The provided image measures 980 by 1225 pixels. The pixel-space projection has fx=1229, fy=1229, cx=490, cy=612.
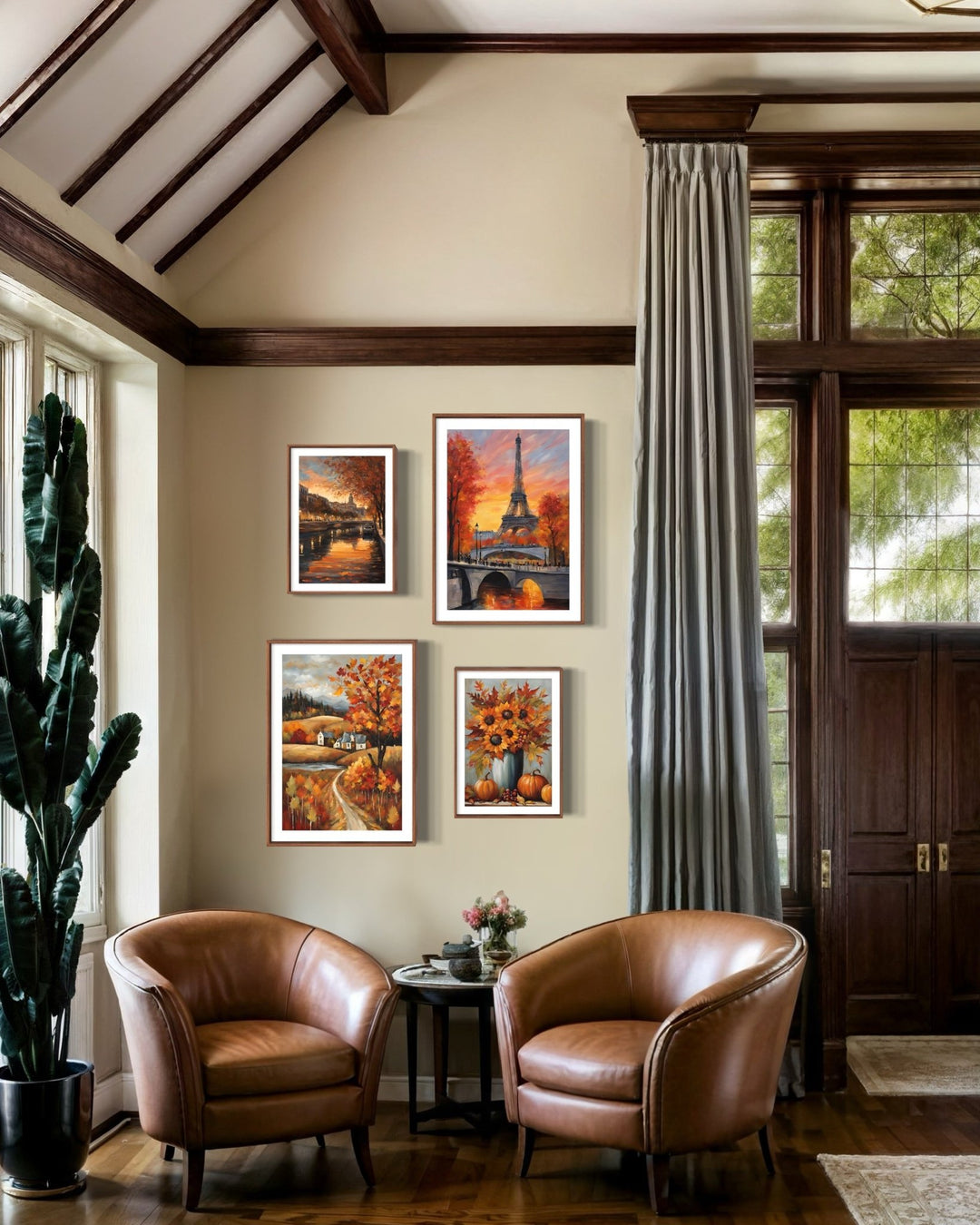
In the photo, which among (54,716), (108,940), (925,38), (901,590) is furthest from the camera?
(901,590)

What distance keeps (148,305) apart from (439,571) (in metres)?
1.56

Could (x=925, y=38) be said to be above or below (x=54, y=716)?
above

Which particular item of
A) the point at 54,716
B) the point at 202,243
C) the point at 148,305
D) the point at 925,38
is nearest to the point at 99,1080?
the point at 54,716

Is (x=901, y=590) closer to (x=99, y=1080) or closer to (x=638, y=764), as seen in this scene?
(x=638, y=764)

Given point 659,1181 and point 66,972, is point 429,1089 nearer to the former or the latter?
point 659,1181

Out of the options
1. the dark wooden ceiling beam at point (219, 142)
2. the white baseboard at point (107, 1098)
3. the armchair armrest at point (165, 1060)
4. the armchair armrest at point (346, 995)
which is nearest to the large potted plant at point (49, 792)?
the armchair armrest at point (165, 1060)

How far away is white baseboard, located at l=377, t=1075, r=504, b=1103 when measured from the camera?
→ 502 cm

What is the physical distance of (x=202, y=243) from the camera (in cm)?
529

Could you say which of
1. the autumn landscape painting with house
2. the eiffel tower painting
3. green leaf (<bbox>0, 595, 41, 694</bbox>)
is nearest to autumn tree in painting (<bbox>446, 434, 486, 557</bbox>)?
the eiffel tower painting

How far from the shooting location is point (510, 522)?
518 cm

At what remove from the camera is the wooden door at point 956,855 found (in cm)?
565

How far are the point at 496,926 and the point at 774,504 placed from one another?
2.19m

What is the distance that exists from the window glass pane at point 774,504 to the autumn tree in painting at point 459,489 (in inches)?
49.2

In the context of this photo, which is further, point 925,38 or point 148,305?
point 925,38
